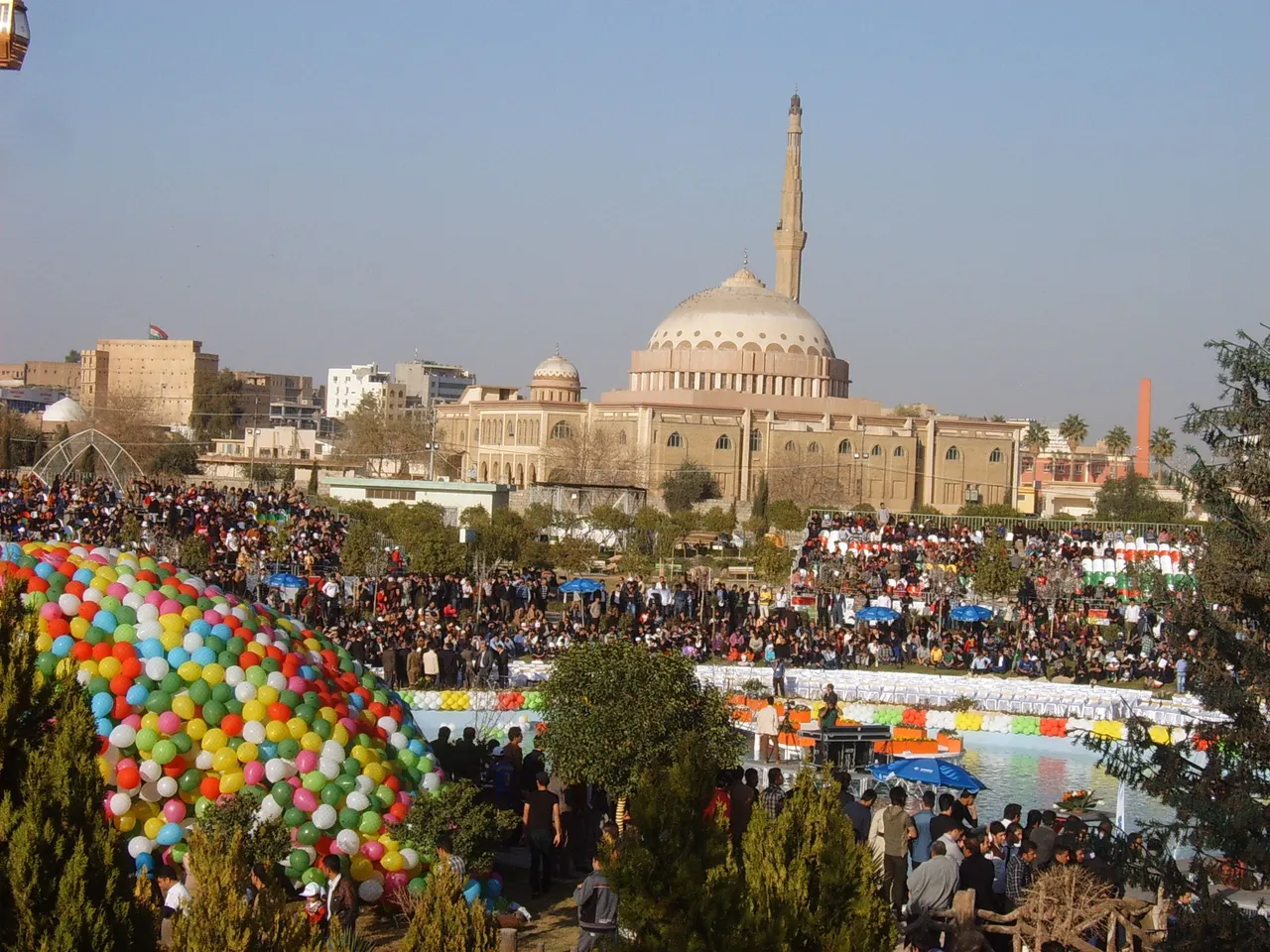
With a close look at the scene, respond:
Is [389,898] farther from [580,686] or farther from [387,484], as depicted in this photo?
[387,484]

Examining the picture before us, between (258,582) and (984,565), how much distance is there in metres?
13.4

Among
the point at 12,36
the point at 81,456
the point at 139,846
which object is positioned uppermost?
the point at 12,36

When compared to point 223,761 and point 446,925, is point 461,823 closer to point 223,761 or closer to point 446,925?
point 223,761

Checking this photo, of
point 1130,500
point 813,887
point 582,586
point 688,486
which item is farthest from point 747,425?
point 813,887

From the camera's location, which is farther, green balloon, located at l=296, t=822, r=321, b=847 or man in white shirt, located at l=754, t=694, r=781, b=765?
man in white shirt, located at l=754, t=694, r=781, b=765

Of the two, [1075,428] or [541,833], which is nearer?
[541,833]

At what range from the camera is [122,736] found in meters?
10.4

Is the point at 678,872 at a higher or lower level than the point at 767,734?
higher

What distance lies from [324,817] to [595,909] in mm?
2225

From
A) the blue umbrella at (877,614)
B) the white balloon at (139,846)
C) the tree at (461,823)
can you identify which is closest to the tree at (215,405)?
the blue umbrella at (877,614)

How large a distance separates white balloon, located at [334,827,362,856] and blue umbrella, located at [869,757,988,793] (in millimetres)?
5566

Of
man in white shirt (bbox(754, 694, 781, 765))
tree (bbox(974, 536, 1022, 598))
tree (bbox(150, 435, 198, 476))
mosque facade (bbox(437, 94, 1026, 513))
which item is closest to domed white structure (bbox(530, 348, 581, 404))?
mosque facade (bbox(437, 94, 1026, 513))

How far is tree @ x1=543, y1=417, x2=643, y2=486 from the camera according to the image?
63.1 metres

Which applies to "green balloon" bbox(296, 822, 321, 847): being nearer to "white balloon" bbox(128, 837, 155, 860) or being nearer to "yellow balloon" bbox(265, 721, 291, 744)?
"yellow balloon" bbox(265, 721, 291, 744)
